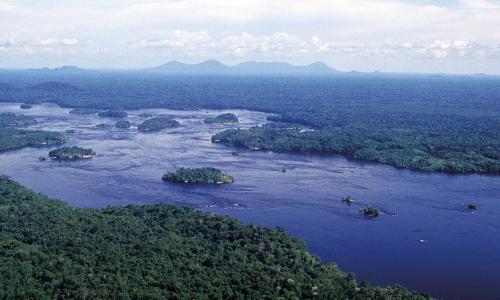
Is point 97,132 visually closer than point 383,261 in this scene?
No

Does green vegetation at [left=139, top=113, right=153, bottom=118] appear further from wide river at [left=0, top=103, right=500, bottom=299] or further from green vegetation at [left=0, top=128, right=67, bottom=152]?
wide river at [left=0, top=103, right=500, bottom=299]

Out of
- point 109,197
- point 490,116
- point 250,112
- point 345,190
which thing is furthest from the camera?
point 250,112

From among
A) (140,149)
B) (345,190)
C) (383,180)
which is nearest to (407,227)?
(345,190)

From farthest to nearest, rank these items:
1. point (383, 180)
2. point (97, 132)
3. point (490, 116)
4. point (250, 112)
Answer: point (250, 112), point (490, 116), point (97, 132), point (383, 180)

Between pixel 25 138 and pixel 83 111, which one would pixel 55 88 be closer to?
pixel 83 111

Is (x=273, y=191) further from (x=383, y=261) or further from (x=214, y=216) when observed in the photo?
(x=383, y=261)

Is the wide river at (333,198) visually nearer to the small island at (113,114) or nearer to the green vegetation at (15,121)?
the green vegetation at (15,121)

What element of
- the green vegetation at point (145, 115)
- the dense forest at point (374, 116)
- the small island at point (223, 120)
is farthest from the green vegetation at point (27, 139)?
the dense forest at point (374, 116)
